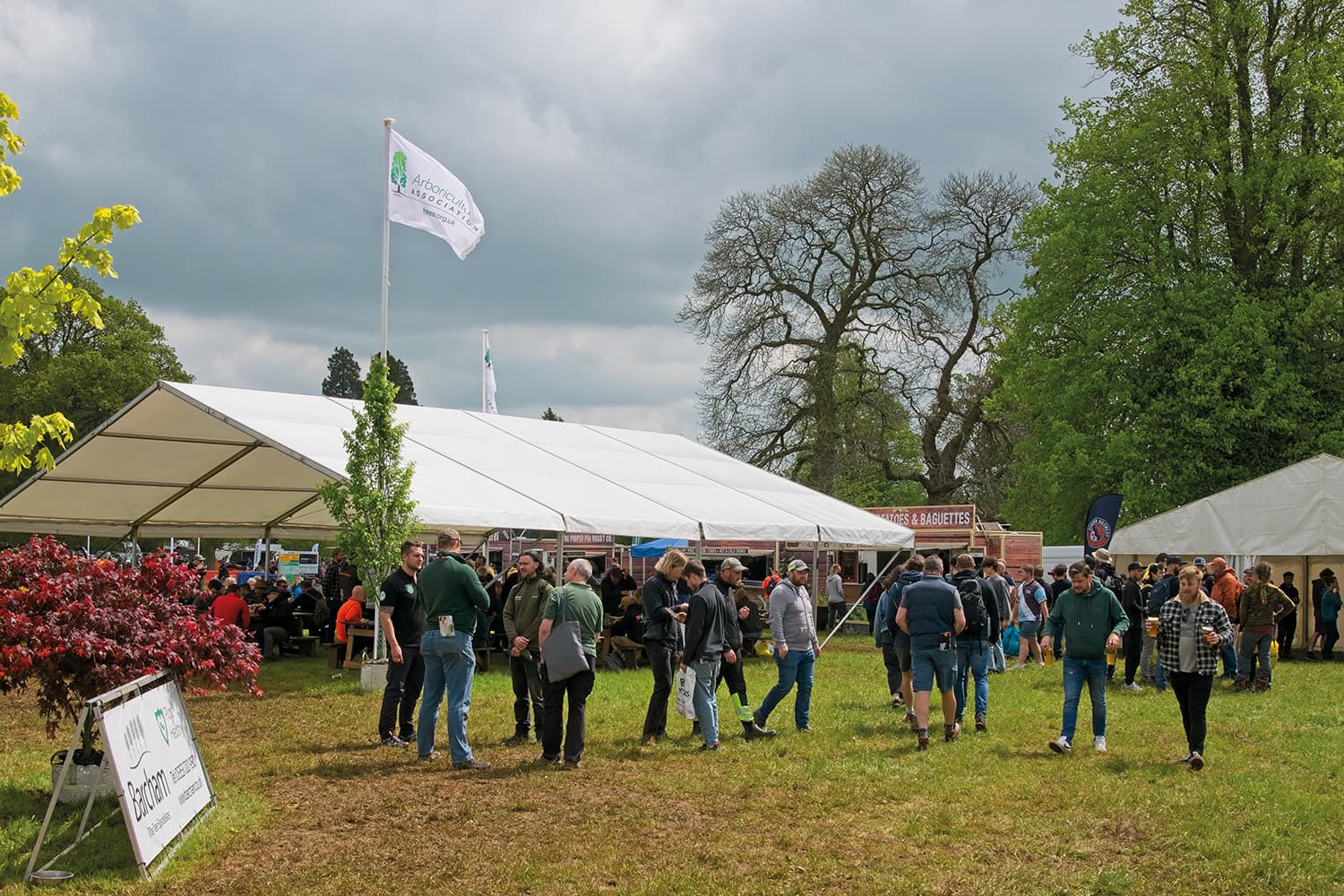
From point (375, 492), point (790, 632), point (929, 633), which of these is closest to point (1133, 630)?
point (929, 633)

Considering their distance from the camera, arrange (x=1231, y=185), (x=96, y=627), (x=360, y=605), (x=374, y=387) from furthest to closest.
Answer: (x=1231, y=185)
(x=360, y=605)
(x=374, y=387)
(x=96, y=627)

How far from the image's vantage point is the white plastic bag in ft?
30.7

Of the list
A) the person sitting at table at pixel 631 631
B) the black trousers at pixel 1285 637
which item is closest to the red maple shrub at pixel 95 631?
the person sitting at table at pixel 631 631

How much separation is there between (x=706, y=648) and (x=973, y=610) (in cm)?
275

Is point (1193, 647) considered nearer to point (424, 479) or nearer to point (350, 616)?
point (424, 479)

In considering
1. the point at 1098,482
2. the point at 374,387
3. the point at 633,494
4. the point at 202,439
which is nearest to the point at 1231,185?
the point at 1098,482

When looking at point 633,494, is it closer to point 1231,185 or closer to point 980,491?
point 1231,185

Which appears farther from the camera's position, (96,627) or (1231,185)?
(1231,185)

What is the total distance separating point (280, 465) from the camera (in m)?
18.9

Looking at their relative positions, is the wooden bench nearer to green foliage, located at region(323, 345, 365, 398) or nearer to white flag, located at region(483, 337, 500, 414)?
white flag, located at region(483, 337, 500, 414)

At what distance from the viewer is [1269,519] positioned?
19.6 metres

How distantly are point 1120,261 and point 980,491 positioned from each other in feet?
35.7

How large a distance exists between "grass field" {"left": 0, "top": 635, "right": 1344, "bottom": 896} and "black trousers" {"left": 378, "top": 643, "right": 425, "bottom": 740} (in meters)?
0.34

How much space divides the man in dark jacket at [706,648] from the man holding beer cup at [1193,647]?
3.50 meters
